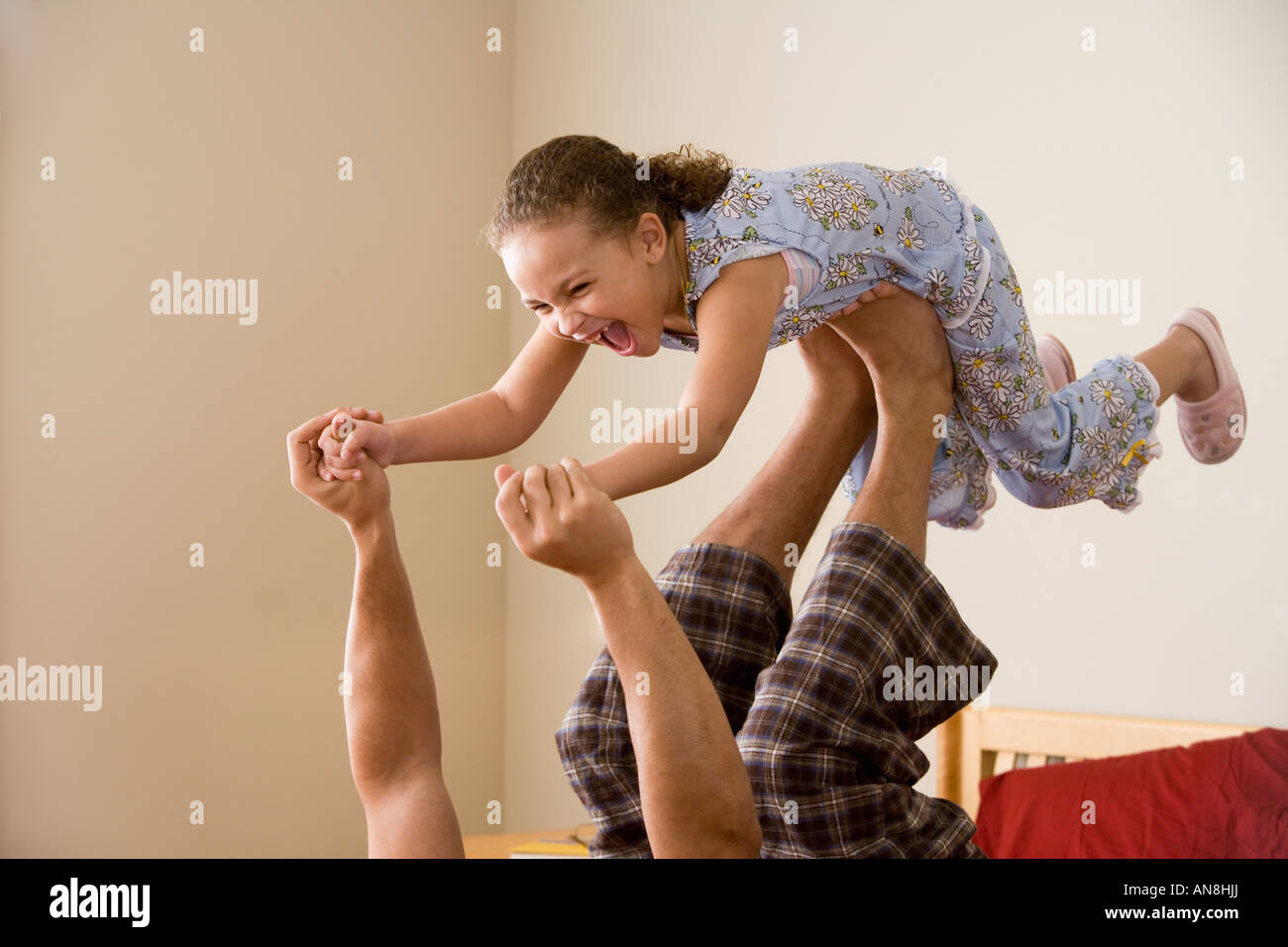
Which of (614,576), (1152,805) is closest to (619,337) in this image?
(614,576)

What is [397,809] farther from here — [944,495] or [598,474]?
[944,495]

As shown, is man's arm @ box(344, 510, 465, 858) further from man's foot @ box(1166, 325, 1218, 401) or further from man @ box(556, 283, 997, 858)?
man's foot @ box(1166, 325, 1218, 401)

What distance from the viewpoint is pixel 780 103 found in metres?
2.81

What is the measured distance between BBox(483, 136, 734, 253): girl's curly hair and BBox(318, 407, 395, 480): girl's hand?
0.24m

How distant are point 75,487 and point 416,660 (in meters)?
1.90

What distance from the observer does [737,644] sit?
113 cm

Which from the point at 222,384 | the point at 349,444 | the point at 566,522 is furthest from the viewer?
the point at 222,384

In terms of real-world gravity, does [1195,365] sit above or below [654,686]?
above

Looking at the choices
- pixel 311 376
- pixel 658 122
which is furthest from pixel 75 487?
pixel 658 122

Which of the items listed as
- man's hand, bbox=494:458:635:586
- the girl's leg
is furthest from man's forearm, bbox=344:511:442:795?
the girl's leg

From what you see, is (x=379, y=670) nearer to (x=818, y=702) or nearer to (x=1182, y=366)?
(x=818, y=702)

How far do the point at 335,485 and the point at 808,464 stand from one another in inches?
19.7

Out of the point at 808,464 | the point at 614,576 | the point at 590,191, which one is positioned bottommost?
the point at 614,576
